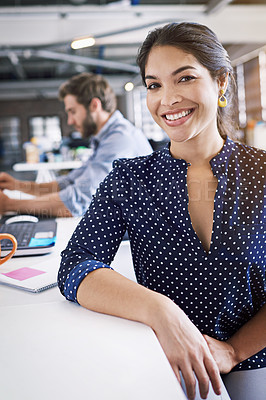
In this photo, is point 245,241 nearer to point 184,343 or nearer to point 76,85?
point 184,343

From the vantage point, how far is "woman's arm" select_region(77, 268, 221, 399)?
67 cm

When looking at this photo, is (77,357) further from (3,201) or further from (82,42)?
(82,42)

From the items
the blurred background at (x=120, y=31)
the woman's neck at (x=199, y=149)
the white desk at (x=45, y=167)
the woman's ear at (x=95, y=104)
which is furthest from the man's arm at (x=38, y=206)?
the white desk at (x=45, y=167)

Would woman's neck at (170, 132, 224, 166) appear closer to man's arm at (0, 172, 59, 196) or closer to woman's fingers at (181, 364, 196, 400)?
woman's fingers at (181, 364, 196, 400)

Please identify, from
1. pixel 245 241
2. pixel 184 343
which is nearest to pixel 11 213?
pixel 245 241

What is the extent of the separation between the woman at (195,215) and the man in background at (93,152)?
36.9 inches

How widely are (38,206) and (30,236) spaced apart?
60 cm

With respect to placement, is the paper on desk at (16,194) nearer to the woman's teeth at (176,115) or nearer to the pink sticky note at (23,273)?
the pink sticky note at (23,273)

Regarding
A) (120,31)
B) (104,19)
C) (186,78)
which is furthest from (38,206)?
(104,19)

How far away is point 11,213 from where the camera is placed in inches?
77.7

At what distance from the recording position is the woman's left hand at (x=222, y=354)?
88 centimetres

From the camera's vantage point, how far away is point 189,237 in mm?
970

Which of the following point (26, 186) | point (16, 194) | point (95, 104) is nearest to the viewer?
point (16, 194)

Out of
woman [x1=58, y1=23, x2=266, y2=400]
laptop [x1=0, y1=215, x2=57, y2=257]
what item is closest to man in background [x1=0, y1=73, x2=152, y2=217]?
laptop [x1=0, y1=215, x2=57, y2=257]
